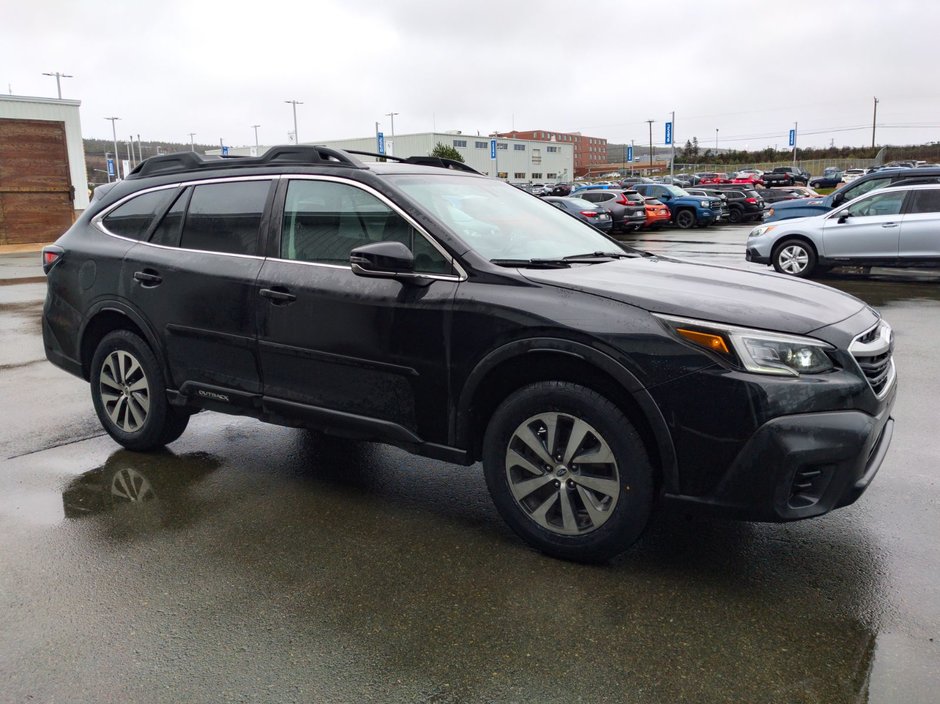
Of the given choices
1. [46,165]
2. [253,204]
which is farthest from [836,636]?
[46,165]

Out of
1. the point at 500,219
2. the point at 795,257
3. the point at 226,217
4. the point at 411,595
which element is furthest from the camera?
the point at 795,257

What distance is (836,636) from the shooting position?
2.87 metres

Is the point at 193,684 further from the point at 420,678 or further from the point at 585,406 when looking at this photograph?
the point at 585,406

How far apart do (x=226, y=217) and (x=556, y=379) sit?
2304 mm

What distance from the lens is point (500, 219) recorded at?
423 centimetres

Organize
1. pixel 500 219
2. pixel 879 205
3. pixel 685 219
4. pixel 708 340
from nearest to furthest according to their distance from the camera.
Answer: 1. pixel 708 340
2. pixel 500 219
3. pixel 879 205
4. pixel 685 219

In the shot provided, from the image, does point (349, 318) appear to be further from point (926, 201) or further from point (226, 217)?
point (926, 201)

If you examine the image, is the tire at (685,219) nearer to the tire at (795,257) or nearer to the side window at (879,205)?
the tire at (795,257)

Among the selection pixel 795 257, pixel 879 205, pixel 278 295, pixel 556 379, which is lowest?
pixel 795 257

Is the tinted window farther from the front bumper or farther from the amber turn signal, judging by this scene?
the amber turn signal

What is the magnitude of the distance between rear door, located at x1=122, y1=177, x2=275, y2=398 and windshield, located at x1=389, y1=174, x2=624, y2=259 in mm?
955

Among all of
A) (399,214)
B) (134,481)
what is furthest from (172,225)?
(399,214)

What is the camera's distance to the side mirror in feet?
11.7

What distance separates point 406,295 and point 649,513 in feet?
4.85
